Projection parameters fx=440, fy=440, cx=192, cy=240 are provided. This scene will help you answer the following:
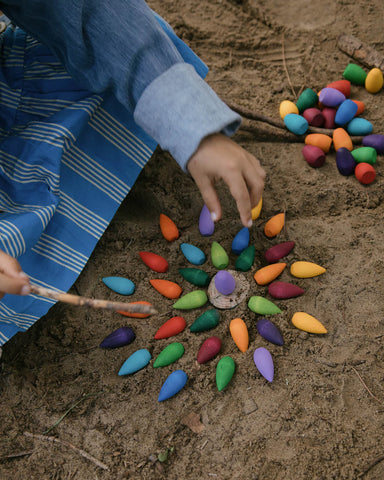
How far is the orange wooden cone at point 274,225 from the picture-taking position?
4.59 ft

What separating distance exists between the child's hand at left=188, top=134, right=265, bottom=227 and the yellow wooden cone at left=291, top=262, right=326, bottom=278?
375 millimetres

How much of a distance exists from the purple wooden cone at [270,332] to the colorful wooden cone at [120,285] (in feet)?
1.32

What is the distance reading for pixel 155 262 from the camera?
137 centimetres

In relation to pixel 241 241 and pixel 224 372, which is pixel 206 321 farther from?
pixel 241 241

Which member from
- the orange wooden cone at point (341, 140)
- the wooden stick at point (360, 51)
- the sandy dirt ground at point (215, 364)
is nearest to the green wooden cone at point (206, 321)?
the sandy dirt ground at point (215, 364)

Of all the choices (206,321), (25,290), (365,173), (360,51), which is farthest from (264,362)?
(360,51)

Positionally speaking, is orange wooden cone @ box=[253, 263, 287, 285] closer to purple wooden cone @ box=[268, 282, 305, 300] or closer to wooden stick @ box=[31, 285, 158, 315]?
purple wooden cone @ box=[268, 282, 305, 300]

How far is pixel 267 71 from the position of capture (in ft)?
6.25

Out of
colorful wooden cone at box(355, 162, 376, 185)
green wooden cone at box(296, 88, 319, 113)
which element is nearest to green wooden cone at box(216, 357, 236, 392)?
colorful wooden cone at box(355, 162, 376, 185)

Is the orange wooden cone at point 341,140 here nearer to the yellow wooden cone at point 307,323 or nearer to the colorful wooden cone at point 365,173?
the colorful wooden cone at point 365,173

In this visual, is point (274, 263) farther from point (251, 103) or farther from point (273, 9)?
point (273, 9)

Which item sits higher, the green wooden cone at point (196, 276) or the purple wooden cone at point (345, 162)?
the purple wooden cone at point (345, 162)

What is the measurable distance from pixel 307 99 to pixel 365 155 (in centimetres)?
36

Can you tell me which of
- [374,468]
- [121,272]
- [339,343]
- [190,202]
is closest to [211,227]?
[190,202]
